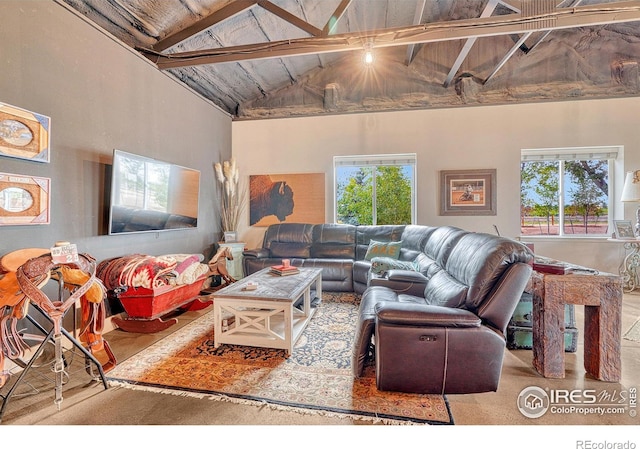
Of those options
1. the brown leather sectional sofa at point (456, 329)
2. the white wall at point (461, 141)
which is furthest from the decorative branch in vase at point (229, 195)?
the brown leather sectional sofa at point (456, 329)

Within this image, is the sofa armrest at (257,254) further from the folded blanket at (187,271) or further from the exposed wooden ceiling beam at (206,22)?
the exposed wooden ceiling beam at (206,22)

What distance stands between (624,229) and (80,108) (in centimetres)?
649

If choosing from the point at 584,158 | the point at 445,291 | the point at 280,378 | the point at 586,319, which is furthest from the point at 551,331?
the point at 584,158

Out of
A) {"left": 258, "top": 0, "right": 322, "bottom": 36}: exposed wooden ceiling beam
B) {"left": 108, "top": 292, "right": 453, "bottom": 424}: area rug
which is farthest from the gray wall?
{"left": 258, "top": 0, "right": 322, "bottom": 36}: exposed wooden ceiling beam

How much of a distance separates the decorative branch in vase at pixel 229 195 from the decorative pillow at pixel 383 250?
2335 mm

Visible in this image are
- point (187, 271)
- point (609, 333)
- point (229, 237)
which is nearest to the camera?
point (609, 333)

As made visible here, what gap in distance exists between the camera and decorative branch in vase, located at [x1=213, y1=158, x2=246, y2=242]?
14.8 feet

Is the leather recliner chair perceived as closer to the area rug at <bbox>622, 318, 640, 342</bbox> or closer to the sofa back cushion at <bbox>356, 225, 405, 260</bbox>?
the area rug at <bbox>622, 318, 640, 342</bbox>

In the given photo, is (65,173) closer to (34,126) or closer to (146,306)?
(34,126)

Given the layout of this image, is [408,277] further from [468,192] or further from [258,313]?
[468,192]

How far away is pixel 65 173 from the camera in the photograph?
2.25m

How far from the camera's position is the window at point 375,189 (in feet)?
15.2

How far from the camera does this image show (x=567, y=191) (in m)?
4.36
